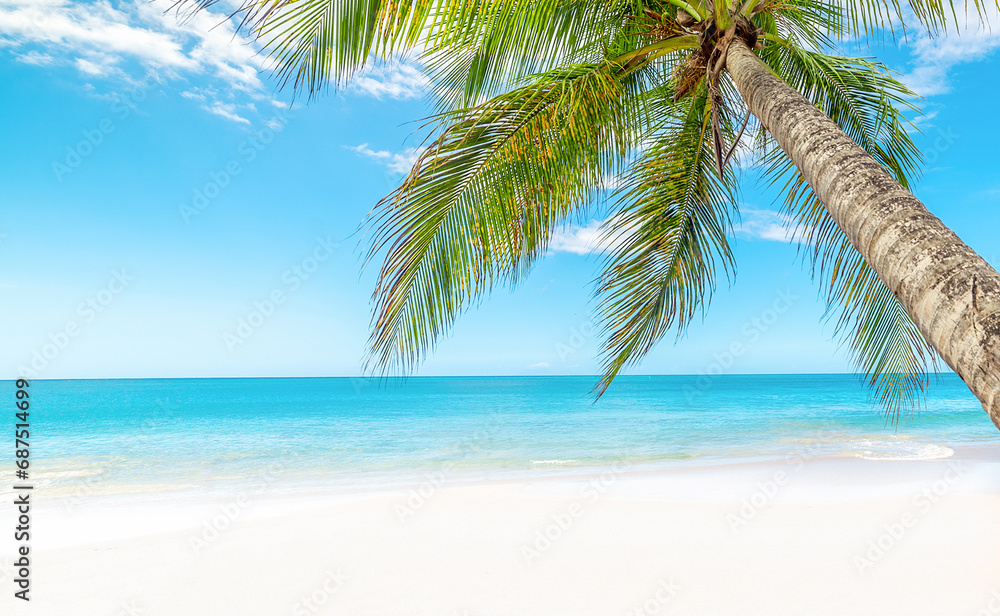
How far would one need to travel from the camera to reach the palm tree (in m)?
1.62

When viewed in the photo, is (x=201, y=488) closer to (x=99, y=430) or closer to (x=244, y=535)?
(x=244, y=535)

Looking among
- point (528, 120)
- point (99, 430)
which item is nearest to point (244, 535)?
point (528, 120)

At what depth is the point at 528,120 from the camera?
3.17m

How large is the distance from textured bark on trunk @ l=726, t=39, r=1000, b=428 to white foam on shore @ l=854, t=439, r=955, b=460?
976 cm

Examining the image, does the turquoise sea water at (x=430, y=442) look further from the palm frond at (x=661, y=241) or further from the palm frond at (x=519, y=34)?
the palm frond at (x=519, y=34)

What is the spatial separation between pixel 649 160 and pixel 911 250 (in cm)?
341

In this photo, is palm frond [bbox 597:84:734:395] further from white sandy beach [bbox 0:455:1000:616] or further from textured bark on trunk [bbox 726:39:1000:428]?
textured bark on trunk [bbox 726:39:1000:428]

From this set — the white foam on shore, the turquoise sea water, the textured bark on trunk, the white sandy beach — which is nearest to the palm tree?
the textured bark on trunk

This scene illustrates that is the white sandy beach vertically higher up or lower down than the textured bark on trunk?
lower down

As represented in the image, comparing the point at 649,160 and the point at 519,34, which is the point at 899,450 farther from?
the point at 519,34

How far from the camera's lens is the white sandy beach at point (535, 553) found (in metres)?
3.71

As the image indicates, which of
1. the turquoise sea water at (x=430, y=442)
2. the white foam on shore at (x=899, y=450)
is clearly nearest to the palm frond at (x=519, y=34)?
the turquoise sea water at (x=430, y=442)

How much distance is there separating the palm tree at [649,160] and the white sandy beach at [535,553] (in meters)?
1.60

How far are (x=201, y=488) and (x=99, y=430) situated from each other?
12802 mm
